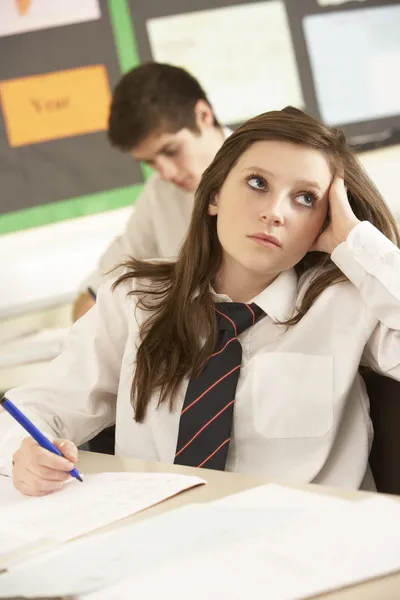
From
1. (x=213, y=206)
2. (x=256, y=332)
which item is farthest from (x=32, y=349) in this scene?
(x=256, y=332)

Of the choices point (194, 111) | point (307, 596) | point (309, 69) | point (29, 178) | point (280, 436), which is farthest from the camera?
point (309, 69)

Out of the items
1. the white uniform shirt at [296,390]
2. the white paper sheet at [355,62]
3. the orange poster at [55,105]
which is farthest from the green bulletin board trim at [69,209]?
the white uniform shirt at [296,390]

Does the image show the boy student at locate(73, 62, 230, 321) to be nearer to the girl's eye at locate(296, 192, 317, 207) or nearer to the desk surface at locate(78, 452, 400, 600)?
the girl's eye at locate(296, 192, 317, 207)

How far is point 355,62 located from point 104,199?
3.58ft

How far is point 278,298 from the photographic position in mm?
1443

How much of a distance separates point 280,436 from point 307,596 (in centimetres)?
68

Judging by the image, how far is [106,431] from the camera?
5.19ft

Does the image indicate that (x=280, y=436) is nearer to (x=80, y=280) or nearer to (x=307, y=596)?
(x=307, y=596)

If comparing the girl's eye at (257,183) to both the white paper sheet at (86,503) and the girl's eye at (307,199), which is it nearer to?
the girl's eye at (307,199)

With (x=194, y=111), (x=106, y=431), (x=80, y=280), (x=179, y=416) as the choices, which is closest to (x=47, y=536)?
(x=179, y=416)

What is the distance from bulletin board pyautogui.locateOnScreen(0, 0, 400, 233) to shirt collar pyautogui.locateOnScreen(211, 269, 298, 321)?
179cm

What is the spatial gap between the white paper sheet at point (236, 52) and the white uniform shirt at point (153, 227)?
432 millimetres

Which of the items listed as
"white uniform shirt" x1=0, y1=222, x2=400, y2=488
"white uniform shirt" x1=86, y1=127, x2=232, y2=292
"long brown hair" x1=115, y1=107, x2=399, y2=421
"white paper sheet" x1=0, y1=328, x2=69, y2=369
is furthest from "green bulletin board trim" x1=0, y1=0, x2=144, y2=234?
"white uniform shirt" x1=0, y1=222, x2=400, y2=488

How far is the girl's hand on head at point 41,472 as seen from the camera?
1125 mm
